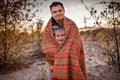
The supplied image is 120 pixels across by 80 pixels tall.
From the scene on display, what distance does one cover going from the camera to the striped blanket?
10.1 ft

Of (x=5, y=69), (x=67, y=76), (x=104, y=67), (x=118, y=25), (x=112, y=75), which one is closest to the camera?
(x=67, y=76)

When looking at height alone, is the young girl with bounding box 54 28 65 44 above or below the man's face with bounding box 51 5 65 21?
below

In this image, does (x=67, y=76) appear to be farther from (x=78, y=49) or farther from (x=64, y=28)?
(x=64, y=28)

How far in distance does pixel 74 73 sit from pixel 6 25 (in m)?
5.38

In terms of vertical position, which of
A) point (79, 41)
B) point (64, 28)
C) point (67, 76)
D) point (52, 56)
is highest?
point (64, 28)

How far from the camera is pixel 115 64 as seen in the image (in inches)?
255

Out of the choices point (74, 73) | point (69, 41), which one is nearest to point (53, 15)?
point (69, 41)

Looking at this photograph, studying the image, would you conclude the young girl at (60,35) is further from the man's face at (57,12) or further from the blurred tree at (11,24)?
the blurred tree at (11,24)

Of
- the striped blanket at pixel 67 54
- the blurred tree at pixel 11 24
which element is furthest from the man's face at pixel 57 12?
the blurred tree at pixel 11 24

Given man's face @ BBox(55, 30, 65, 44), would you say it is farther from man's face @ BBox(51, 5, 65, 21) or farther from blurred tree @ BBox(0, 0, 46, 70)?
blurred tree @ BBox(0, 0, 46, 70)

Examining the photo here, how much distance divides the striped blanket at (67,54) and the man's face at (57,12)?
0.35 feet

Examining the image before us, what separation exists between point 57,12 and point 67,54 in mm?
719

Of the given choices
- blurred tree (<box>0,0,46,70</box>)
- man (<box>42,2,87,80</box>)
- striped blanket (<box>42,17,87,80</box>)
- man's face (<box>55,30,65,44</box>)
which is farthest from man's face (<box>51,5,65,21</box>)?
blurred tree (<box>0,0,46,70</box>)

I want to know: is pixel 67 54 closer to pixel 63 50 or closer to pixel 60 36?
pixel 63 50
